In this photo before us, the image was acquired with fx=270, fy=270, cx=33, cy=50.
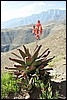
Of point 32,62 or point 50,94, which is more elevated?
point 32,62

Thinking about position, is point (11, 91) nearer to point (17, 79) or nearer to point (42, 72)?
point (17, 79)

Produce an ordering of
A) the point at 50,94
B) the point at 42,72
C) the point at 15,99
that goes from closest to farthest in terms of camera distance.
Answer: the point at 50,94, the point at 15,99, the point at 42,72

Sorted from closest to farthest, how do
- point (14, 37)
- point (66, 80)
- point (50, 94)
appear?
point (50, 94) → point (66, 80) → point (14, 37)

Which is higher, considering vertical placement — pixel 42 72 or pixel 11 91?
pixel 42 72

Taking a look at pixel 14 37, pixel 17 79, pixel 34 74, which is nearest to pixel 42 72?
pixel 34 74

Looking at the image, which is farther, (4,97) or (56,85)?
(56,85)

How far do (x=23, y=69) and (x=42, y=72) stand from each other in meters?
0.42

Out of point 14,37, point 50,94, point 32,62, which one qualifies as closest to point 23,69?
point 32,62

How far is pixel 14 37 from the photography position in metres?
154

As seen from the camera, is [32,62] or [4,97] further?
[32,62]

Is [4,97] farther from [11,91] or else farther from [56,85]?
[56,85]

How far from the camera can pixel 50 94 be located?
16.4 ft

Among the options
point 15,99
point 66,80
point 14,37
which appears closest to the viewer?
point 15,99

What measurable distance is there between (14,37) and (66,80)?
486 feet
